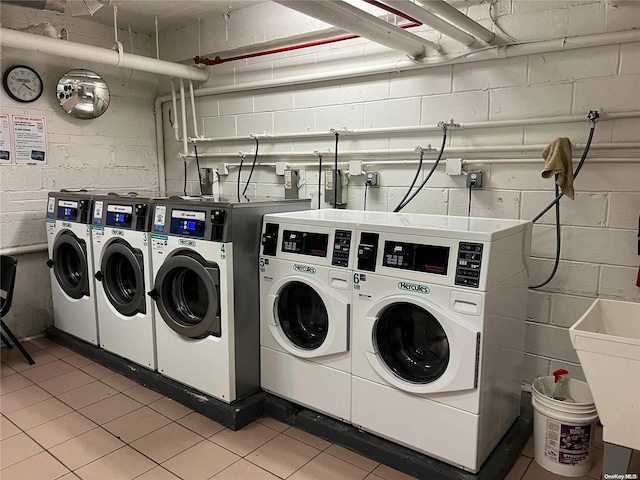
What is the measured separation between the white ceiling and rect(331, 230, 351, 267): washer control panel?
231 centimetres

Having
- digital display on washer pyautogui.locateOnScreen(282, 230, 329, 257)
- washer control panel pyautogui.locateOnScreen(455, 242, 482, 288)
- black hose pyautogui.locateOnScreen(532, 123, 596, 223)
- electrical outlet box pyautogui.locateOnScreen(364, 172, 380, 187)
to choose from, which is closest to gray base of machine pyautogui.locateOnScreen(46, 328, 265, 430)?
digital display on washer pyautogui.locateOnScreen(282, 230, 329, 257)

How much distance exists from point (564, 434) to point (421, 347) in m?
0.75

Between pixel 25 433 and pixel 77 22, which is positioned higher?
pixel 77 22

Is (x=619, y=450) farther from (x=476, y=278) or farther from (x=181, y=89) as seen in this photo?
(x=181, y=89)

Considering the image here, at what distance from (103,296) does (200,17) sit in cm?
246

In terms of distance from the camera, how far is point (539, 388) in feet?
7.96

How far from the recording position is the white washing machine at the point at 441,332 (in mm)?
1983

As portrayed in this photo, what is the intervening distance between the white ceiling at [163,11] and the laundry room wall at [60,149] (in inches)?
9.2

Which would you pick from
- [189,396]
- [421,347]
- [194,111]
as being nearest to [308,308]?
[421,347]

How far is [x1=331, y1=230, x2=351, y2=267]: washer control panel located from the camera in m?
2.33

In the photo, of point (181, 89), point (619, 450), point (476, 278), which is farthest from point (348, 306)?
point (181, 89)

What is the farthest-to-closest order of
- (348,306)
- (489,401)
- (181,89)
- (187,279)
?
(181,89) < (187,279) < (348,306) < (489,401)

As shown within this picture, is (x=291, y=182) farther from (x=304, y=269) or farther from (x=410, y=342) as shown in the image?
(x=410, y=342)

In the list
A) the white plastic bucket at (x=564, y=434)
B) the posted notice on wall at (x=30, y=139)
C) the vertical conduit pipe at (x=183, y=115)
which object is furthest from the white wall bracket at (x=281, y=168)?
the white plastic bucket at (x=564, y=434)
